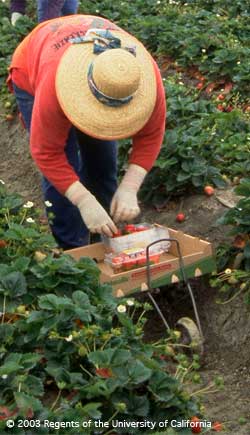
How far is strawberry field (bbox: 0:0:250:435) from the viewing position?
296 cm

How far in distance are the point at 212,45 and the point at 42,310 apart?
4653 millimetres

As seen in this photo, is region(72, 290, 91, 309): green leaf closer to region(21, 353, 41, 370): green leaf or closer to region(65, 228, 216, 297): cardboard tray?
region(21, 353, 41, 370): green leaf

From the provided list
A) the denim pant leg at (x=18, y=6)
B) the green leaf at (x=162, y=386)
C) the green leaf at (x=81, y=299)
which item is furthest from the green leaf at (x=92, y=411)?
the denim pant leg at (x=18, y=6)

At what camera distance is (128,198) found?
429 centimetres

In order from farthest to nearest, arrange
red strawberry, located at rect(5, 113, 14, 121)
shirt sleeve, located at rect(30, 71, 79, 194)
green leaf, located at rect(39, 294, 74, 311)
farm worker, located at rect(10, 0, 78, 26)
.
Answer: red strawberry, located at rect(5, 113, 14, 121) → farm worker, located at rect(10, 0, 78, 26) → shirt sleeve, located at rect(30, 71, 79, 194) → green leaf, located at rect(39, 294, 74, 311)

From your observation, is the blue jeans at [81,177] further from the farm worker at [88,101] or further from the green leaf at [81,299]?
the green leaf at [81,299]

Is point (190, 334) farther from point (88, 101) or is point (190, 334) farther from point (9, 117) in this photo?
point (9, 117)

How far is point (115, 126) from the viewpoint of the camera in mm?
3883

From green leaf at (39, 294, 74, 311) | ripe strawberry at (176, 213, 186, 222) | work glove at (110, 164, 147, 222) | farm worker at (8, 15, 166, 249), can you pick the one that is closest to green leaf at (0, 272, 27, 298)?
green leaf at (39, 294, 74, 311)

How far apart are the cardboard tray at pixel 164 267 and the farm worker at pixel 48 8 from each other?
249 cm

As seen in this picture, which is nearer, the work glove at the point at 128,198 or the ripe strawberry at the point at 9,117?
the work glove at the point at 128,198

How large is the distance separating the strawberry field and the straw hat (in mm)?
509

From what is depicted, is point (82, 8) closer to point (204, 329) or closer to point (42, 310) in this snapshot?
point (204, 329)

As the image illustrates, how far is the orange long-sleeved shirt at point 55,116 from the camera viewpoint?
407 centimetres
